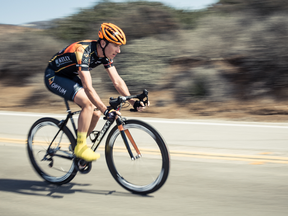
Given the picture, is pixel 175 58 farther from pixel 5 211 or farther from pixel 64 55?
pixel 5 211

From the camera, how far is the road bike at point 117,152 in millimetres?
4293

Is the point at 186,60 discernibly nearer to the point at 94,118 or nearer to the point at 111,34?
the point at 94,118

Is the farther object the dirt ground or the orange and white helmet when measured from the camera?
the dirt ground

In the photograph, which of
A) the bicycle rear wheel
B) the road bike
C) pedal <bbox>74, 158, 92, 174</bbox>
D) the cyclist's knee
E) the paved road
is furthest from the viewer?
the bicycle rear wheel

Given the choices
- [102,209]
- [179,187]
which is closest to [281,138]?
[179,187]

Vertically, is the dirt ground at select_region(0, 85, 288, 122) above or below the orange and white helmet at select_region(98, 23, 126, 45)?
above

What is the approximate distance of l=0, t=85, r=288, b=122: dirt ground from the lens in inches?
423

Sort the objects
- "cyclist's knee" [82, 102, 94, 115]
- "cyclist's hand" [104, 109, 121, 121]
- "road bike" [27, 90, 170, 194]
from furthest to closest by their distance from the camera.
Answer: "cyclist's knee" [82, 102, 94, 115] → "road bike" [27, 90, 170, 194] → "cyclist's hand" [104, 109, 121, 121]

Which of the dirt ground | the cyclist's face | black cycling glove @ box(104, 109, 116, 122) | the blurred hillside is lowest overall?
black cycling glove @ box(104, 109, 116, 122)

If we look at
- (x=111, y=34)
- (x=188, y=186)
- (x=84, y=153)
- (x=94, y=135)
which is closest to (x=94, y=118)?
(x=94, y=135)

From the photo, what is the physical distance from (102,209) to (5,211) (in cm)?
103

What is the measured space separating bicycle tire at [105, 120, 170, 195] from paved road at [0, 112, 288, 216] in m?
0.14

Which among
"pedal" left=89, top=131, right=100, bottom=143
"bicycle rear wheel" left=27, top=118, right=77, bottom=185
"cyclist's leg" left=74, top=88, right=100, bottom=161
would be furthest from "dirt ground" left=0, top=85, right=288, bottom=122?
"cyclist's leg" left=74, top=88, right=100, bottom=161

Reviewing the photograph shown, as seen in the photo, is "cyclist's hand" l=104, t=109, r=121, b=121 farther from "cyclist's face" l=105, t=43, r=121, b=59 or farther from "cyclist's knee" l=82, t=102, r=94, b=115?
"cyclist's face" l=105, t=43, r=121, b=59
